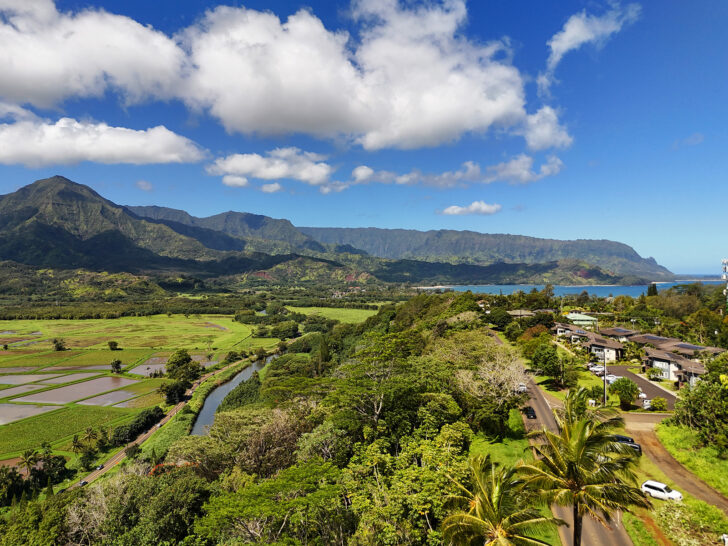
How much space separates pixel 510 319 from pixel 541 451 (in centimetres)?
6670

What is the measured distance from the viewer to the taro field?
54.9 meters

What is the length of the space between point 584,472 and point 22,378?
108 meters

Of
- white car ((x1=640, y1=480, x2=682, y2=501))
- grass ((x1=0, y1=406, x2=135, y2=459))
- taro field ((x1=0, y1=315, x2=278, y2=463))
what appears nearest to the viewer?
white car ((x1=640, y1=480, x2=682, y2=501))

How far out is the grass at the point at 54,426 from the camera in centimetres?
4800

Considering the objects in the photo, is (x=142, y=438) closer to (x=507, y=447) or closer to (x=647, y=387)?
(x=507, y=447)

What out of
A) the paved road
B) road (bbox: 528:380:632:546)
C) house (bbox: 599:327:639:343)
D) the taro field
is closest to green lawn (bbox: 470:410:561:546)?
road (bbox: 528:380:632:546)

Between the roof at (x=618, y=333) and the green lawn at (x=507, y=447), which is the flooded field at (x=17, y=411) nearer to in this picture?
the green lawn at (x=507, y=447)

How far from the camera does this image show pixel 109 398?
220 ft

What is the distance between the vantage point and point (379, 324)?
99.5 meters

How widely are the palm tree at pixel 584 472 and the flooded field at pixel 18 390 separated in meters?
93.5

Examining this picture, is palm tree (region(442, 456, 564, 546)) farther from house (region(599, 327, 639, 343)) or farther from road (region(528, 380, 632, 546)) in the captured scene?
house (region(599, 327, 639, 343))

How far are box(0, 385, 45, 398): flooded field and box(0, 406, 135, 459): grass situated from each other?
56.4ft

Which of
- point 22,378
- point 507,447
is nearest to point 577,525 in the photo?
point 507,447

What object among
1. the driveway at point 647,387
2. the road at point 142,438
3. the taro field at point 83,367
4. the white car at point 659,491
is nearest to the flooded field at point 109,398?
the taro field at point 83,367
